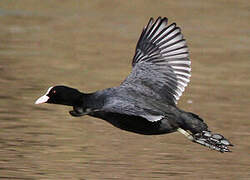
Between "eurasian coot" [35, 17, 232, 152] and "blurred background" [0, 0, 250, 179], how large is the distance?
499mm

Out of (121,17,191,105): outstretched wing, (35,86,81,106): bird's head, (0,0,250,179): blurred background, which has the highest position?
(121,17,191,105): outstretched wing

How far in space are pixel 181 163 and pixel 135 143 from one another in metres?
0.77

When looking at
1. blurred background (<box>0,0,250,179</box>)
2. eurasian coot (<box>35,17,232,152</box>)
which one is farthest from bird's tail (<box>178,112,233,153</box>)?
blurred background (<box>0,0,250,179</box>)

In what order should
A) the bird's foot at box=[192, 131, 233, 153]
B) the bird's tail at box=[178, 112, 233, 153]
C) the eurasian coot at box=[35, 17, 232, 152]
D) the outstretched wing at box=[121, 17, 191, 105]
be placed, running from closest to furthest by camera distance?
1. the eurasian coot at box=[35, 17, 232, 152]
2. the bird's tail at box=[178, 112, 233, 153]
3. the bird's foot at box=[192, 131, 233, 153]
4. the outstretched wing at box=[121, 17, 191, 105]

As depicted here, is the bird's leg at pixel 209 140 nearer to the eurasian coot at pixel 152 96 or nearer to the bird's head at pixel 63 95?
the eurasian coot at pixel 152 96

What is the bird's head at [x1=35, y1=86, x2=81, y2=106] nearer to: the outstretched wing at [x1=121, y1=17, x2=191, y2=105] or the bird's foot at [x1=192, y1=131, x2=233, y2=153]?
the outstretched wing at [x1=121, y1=17, x2=191, y2=105]

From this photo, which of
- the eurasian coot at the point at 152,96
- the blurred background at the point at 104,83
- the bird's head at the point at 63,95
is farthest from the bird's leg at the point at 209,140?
the bird's head at the point at 63,95

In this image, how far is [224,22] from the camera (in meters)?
14.7

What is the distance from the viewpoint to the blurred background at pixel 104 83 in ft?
23.5

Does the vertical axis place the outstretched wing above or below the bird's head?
above

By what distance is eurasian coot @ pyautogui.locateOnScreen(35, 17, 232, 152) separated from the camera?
6.33 m

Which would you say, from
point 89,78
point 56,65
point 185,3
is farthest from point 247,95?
point 185,3

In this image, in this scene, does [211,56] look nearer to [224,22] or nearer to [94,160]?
[224,22]

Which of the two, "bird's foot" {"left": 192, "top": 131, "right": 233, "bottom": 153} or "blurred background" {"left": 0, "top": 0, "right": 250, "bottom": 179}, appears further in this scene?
"blurred background" {"left": 0, "top": 0, "right": 250, "bottom": 179}
